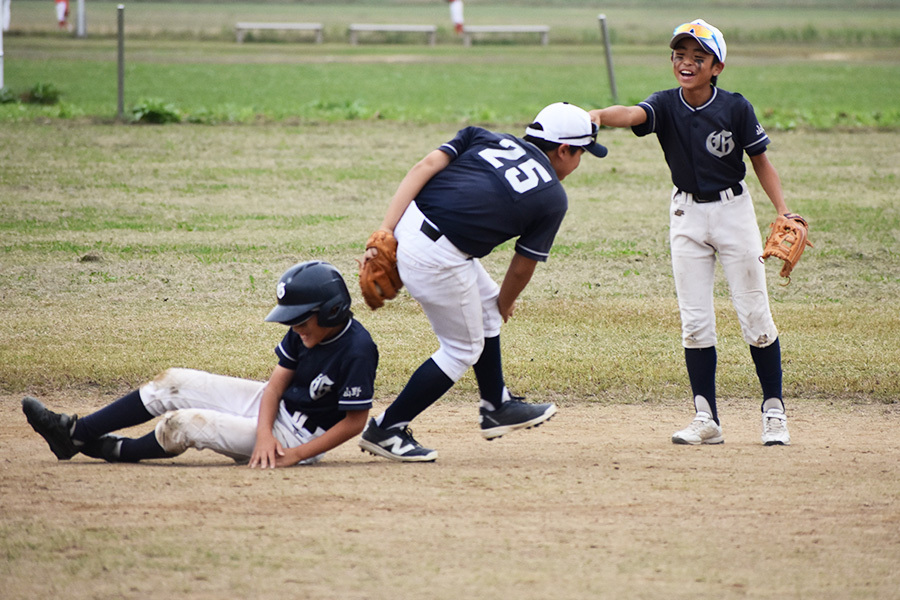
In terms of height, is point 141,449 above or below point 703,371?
below

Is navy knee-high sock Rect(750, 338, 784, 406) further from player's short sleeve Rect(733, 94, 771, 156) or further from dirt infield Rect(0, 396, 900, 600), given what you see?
player's short sleeve Rect(733, 94, 771, 156)

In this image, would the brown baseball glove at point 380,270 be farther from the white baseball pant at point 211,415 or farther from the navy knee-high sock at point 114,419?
the navy knee-high sock at point 114,419

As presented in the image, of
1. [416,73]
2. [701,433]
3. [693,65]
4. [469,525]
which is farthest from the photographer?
[416,73]

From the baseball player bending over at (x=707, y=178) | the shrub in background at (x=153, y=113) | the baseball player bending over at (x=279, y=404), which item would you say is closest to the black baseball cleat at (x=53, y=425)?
the baseball player bending over at (x=279, y=404)

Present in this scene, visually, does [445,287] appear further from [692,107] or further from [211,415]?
[692,107]

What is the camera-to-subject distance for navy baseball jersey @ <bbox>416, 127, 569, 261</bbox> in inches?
177

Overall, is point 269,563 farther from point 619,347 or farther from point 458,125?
point 458,125

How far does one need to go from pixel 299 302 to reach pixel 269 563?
128 cm

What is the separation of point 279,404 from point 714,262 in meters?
2.33

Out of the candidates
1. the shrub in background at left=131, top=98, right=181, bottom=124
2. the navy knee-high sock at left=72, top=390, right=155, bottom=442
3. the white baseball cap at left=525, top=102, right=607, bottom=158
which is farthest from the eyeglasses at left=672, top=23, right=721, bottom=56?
the shrub in background at left=131, top=98, right=181, bottom=124

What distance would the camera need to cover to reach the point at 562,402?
261 inches

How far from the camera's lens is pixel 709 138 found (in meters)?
5.23

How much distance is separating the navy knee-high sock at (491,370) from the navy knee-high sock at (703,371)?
44.5 inches

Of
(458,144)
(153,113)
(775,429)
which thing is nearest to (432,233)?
(458,144)
